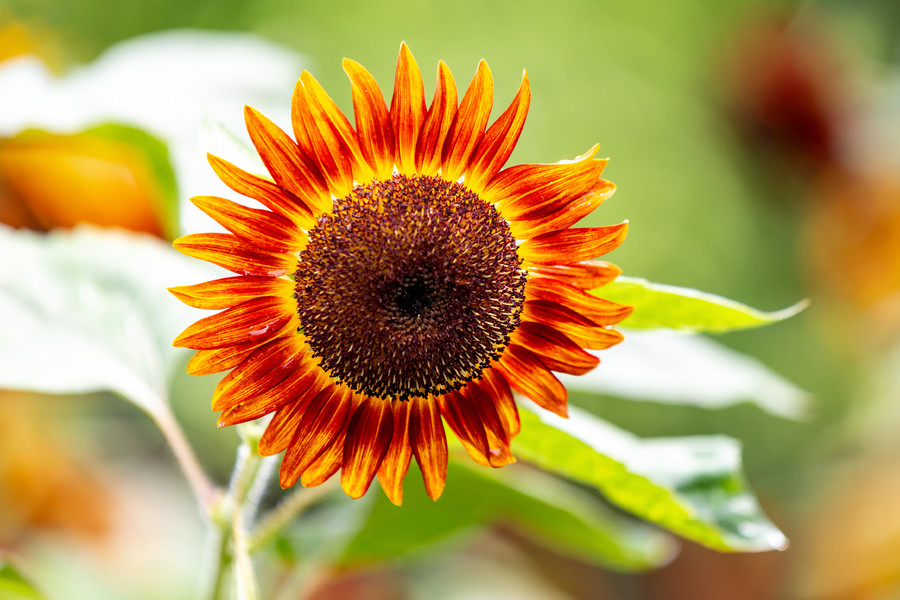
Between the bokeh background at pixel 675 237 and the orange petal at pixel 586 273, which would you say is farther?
the bokeh background at pixel 675 237

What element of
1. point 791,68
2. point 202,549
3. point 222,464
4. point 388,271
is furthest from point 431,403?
point 791,68

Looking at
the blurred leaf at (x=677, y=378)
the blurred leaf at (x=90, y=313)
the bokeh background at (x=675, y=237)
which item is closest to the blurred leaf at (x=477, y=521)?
the blurred leaf at (x=677, y=378)

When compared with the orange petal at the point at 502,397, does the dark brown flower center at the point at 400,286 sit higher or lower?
higher

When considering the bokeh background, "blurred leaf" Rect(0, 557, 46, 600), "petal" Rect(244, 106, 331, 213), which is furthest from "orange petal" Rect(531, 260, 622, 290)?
the bokeh background

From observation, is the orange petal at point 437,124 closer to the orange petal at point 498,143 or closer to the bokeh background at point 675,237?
the orange petal at point 498,143

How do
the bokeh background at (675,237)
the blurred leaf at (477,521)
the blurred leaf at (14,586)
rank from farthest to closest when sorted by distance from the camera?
the bokeh background at (675,237), the blurred leaf at (477,521), the blurred leaf at (14,586)

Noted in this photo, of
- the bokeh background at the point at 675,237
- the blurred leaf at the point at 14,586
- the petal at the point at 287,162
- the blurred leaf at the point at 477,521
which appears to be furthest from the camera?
the bokeh background at the point at 675,237

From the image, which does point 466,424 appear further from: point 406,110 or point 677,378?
point 677,378

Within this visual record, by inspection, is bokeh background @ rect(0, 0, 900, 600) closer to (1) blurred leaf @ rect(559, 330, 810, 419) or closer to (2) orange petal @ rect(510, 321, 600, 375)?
(1) blurred leaf @ rect(559, 330, 810, 419)

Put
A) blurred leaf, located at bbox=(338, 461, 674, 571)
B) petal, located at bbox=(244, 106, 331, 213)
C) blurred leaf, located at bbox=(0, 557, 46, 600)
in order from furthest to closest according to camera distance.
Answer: blurred leaf, located at bbox=(338, 461, 674, 571) < blurred leaf, located at bbox=(0, 557, 46, 600) < petal, located at bbox=(244, 106, 331, 213)
